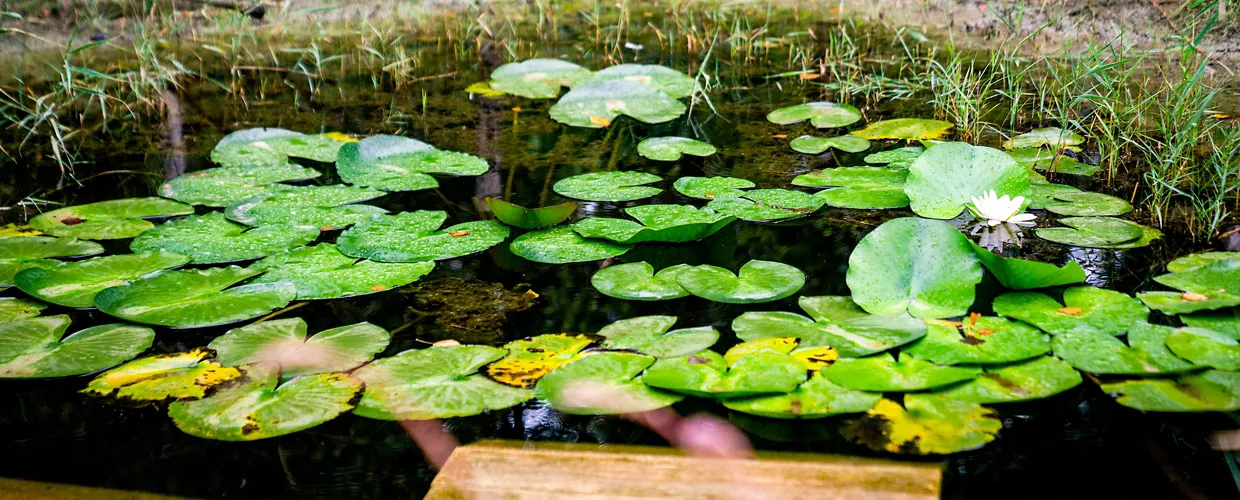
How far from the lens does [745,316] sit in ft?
4.66

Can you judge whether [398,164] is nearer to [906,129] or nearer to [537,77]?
[537,77]

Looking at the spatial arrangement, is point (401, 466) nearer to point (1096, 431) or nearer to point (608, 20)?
point (1096, 431)

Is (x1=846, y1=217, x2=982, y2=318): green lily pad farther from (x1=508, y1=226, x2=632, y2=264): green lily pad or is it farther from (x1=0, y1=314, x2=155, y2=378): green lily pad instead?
(x1=0, y1=314, x2=155, y2=378): green lily pad

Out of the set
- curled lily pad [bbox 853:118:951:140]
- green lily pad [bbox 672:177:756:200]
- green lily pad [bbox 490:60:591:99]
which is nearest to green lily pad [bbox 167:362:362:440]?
green lily pad [bbox 672:177:756:200]

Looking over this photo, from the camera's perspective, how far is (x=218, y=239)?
5.96ft

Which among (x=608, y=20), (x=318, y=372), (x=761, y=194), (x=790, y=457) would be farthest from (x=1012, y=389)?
(x=608, y=20)

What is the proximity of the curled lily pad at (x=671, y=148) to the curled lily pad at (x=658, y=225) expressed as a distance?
43cm

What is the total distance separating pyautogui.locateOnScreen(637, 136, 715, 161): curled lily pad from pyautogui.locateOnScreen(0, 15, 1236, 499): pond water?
0.9 inches

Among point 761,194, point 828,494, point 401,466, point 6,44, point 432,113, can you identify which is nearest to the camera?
point 828,494

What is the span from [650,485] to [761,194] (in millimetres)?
1082

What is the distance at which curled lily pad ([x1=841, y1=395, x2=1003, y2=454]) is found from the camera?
3.63 feet

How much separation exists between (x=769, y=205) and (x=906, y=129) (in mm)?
776

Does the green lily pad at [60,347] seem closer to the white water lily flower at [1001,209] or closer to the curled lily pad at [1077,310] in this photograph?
the curled lily pad at [1077,310]

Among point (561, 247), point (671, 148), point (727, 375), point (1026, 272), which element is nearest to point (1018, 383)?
point (1026, 272)
